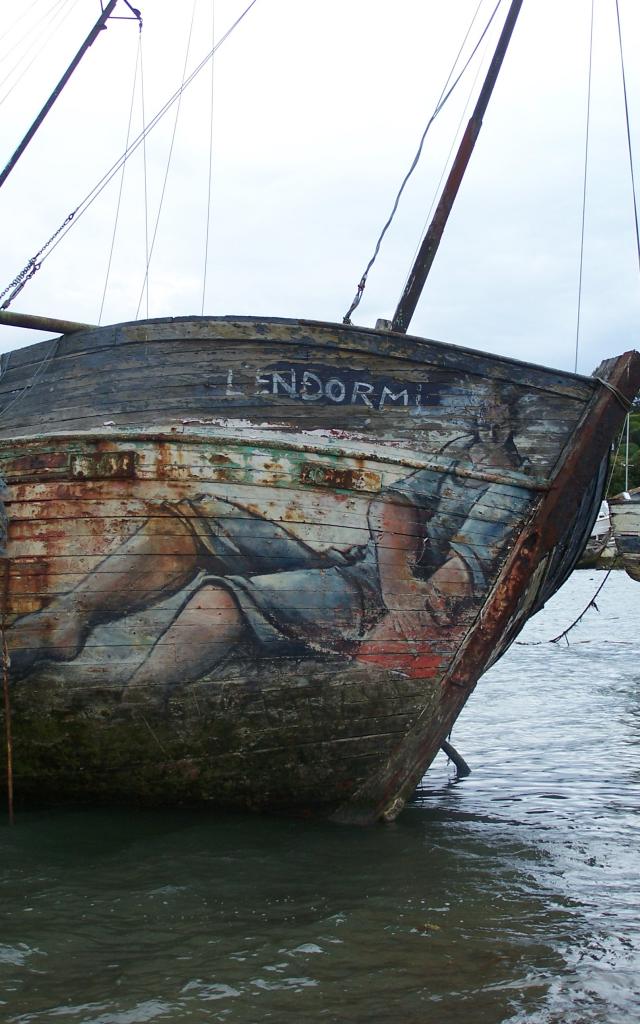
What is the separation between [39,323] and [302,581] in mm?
2449

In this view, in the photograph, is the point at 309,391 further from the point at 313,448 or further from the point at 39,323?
the point at 39,323

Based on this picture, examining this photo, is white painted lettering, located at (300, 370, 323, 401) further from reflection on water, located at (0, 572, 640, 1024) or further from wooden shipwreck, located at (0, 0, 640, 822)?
reflection on water, located at (0, 572, 640, 1024)

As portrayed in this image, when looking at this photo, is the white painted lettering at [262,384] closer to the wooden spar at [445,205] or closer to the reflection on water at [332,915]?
the wooden spar at [445,205]

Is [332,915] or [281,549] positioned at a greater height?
[281,549]

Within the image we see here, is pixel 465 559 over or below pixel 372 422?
below

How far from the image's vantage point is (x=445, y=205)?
7.50 metres

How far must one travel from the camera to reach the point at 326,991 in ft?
12.4

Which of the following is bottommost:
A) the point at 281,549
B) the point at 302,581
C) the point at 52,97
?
the point at 302,581

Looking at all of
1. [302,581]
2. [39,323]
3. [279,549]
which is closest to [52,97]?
[39,323]

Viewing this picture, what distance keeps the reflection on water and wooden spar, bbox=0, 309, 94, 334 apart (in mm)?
3184

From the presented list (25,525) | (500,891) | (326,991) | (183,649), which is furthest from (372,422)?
(326,991)

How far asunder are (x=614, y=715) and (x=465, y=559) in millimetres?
6372

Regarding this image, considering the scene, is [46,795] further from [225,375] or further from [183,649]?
[225,375]

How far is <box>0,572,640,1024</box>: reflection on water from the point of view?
372 cm
